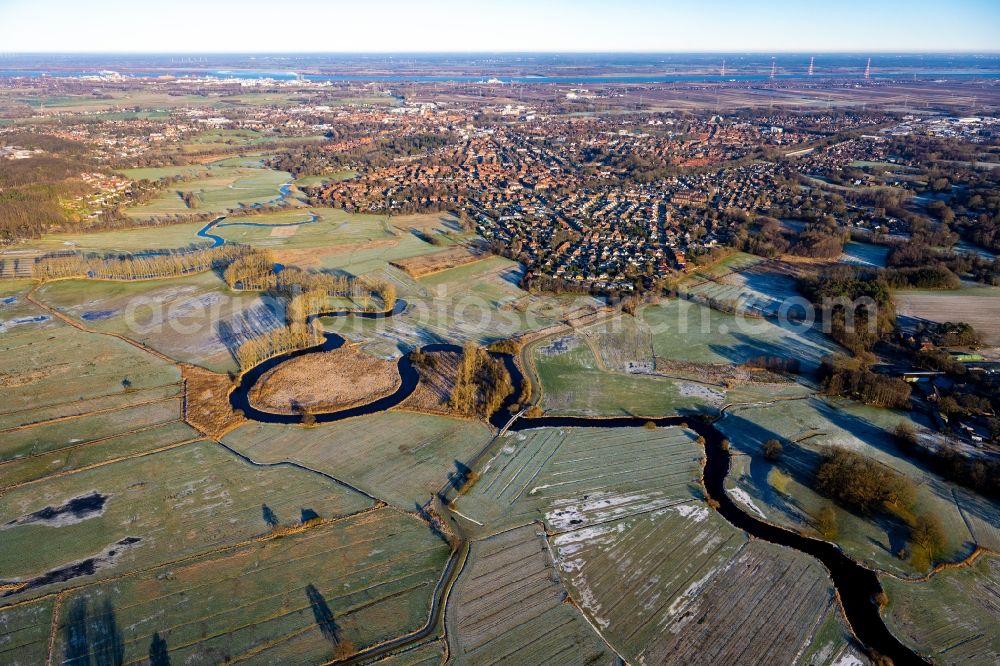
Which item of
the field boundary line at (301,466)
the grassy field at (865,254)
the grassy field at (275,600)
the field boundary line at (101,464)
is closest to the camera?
the grassy field at (275,600)

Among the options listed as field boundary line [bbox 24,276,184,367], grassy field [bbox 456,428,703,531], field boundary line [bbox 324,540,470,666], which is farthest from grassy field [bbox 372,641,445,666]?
field boundary line [bbox 24,276,184,367]

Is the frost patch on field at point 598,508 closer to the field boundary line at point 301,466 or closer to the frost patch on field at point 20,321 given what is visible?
the field boundary line at point 301,466

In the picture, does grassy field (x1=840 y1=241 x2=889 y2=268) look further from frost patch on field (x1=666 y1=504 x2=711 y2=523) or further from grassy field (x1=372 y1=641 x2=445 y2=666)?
grassy field (x1=372 y1=641 x2=445 y2=666)

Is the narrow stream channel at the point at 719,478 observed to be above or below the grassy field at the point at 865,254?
below

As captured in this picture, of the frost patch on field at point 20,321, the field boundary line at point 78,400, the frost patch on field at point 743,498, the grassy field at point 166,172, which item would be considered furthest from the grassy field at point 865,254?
the grassy field at point 166,172

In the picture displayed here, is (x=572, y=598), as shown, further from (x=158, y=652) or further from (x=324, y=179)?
(x=324, y=179)

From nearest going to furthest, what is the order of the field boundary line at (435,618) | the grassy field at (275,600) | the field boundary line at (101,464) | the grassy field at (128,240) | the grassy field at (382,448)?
the field boundary line at (435,618), the grassy field at (275,600), the field boundary line at (101,464), the grassy field at (382,448), the grassy field at (128,240)
